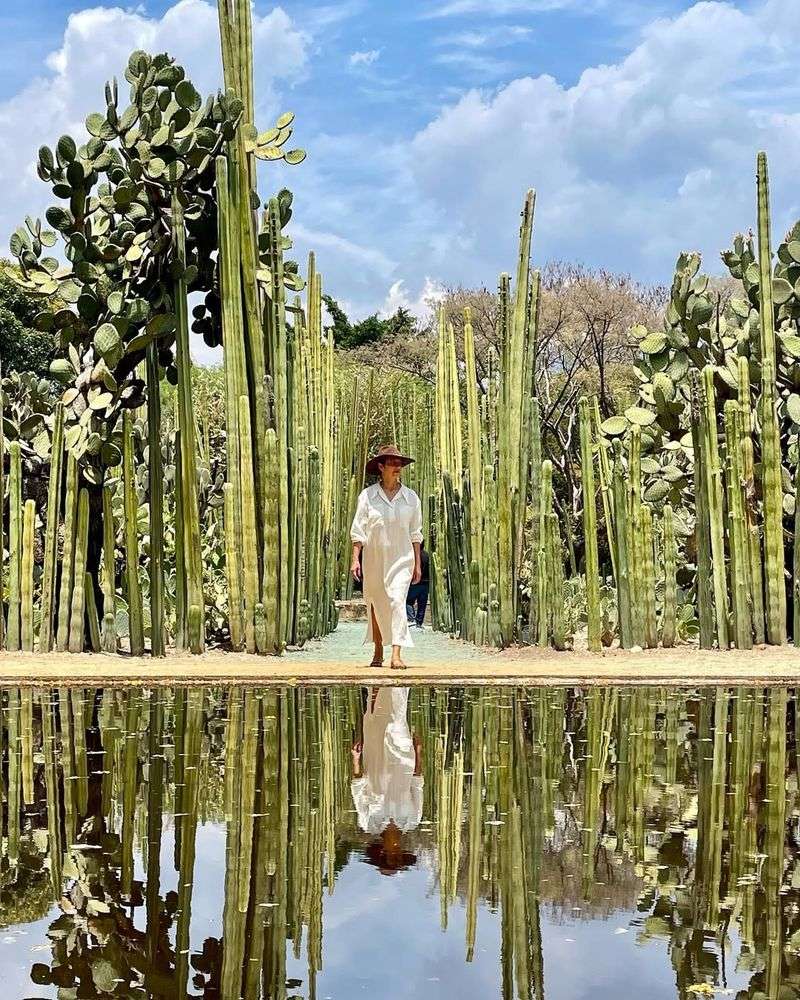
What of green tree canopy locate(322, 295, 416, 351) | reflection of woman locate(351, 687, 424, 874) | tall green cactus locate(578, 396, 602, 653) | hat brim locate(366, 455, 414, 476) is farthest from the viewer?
green tree canopy locate(322, 295, 416, 351)

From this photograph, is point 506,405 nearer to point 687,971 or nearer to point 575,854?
point 575,854

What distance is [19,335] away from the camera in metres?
27.1

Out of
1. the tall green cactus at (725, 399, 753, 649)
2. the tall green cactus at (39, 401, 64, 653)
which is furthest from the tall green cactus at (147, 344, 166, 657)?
the tall green cactus at (725, 399, 753, 649)

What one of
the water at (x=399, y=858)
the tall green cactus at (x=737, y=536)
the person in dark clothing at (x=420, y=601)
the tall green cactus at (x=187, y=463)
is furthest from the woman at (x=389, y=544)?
the person in dark clothing at (x=420, y=601)

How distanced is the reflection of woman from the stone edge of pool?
144cm

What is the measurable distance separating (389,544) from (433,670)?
78 centimetres

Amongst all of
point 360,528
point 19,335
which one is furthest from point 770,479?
point 19,335

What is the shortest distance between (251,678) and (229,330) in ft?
8.20

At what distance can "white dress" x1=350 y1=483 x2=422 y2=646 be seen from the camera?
9172 mm

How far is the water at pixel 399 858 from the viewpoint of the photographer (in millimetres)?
2949

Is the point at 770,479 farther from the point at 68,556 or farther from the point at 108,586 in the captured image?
the point at 68,556

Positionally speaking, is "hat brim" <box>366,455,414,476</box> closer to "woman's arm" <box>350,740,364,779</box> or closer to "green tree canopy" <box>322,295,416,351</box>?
"woman's arm" <box>350,740,364,779</box>

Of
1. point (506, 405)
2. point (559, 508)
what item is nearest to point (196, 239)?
point (506, 405)

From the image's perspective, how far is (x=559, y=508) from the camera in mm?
24094
